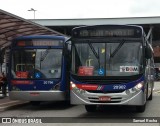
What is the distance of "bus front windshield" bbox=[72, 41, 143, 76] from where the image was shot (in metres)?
12.5

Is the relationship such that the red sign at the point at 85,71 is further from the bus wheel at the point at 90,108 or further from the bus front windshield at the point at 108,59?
the bus wheel at the point at 90,108

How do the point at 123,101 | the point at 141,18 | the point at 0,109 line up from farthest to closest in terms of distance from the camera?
the point at 141,18 < the point at 0,109 < the point at 123,101

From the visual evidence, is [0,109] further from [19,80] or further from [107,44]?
[107,44]

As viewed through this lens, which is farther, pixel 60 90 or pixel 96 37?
pixel 60 90

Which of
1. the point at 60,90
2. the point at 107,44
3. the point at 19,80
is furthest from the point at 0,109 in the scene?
the point at 107,44

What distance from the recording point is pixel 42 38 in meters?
15.8

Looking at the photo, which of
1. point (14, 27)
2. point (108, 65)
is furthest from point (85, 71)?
point (14, 27)

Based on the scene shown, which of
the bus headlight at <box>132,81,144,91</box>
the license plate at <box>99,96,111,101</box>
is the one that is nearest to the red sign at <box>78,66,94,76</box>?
the license plate at <box>99,96,111,101</box>

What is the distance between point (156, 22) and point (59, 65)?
120ft

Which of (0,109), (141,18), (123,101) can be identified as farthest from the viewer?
(141,18)

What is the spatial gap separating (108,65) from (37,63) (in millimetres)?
3831

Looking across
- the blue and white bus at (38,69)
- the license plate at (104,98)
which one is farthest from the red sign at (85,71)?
the blue and white bus at (38,69)

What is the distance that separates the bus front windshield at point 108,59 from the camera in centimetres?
1248

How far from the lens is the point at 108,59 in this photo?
12.6 metres
